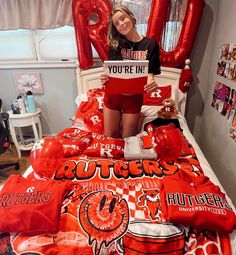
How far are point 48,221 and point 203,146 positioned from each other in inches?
79.7

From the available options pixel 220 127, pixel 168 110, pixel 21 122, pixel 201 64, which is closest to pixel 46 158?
pixel 168 110

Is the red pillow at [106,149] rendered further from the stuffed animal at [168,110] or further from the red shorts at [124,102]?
the stuffed animal at [168,110]

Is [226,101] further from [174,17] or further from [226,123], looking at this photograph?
[174,17]

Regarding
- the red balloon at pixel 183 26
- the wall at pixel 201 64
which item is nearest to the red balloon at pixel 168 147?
the red balloon at pixel 183 26

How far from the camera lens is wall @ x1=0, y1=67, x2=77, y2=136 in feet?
8.86

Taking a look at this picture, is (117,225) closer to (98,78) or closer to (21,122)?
(98,78)

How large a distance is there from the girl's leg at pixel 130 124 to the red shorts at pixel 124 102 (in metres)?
0.03

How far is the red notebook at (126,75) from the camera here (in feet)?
4.57

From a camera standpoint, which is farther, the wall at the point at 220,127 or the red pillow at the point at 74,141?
the wall at the point at 220,127

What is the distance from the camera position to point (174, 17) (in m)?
2.28

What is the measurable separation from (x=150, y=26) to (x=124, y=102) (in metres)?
1.00

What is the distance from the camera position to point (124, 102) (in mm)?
1690

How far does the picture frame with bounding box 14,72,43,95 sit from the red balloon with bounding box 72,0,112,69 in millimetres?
732

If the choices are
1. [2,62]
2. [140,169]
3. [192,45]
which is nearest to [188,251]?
[140,169]
